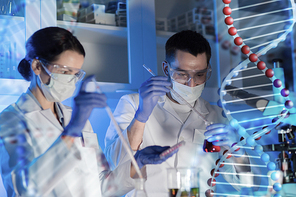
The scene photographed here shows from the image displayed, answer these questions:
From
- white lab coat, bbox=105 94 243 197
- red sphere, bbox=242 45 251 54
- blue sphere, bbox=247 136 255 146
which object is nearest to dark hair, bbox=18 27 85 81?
white lab coat, bbox=105 94 243 197

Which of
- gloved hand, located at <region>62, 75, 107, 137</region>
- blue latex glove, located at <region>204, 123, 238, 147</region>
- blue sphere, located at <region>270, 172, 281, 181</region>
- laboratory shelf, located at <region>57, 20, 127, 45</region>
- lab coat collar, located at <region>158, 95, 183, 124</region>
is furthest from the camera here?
laboratory shelf, located at <region>57, 20, 127, 45</region>

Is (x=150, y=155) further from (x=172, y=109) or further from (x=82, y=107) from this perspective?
(x=172, y=109)

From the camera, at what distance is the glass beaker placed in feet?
3.46

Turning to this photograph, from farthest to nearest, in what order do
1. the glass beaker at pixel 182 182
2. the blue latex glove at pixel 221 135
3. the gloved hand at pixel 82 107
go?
the blue latex glove at pixel 221 135 < the gloved hand at pixel 82 107 < the glass beaker at pixel 182 182

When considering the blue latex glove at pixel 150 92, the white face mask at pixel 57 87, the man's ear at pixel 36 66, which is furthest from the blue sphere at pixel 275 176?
the man's ear at pixel 36 66

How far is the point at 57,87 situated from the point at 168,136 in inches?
31.9

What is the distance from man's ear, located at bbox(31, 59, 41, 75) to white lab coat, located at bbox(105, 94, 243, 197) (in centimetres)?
56

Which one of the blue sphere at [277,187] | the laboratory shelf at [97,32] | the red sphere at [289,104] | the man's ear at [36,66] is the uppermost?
the laboratory shelf at [97,32]

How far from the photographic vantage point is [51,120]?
62.6 inches

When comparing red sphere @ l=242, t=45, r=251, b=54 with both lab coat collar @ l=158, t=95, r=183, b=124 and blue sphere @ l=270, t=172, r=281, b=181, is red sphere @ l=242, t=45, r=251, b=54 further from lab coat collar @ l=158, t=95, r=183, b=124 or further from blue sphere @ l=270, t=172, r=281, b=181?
lab coat collar @ l=158, t=95, r=183, b=124

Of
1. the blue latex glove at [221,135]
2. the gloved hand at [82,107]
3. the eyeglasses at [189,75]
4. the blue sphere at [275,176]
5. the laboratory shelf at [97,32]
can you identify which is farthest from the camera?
the laboratory shelf at [97,32]

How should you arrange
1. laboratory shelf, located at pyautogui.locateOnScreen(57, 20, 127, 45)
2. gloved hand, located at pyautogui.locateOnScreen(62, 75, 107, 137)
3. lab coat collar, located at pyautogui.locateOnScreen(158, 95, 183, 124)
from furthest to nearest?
laboratory shelf, located at pyautogui.locateOnScreen(57, 20, 127, 45) → lab coat collar, located at pyautogui.locateOnScreen(158, 95, 183, 124) → gloved hand, located at pyautogui.locateOnScreen(62, 75, 107, 137)

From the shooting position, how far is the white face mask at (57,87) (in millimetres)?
1512
